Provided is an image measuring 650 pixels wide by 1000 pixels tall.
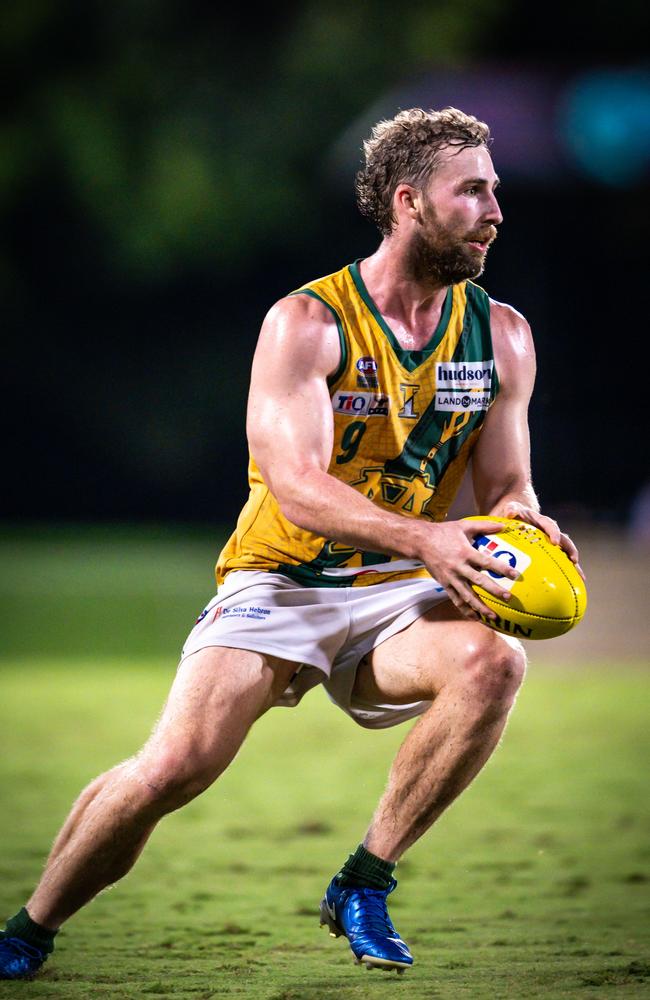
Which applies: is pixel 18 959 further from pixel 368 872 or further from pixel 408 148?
pixel 408 148

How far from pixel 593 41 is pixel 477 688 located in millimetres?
23025

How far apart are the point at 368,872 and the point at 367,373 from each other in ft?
4.78

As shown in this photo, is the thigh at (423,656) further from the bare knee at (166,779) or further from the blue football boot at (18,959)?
the blue football boot at (18,959)

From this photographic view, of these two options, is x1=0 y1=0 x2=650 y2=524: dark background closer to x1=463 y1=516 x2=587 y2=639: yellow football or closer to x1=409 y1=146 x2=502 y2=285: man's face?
x1=409 y1=146 x2=502 y2=285: man's face

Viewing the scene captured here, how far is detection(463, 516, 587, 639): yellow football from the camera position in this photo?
12.5 feet

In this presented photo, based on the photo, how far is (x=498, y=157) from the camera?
22922 millimetres

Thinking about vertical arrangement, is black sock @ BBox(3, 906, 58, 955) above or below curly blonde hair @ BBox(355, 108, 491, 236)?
below

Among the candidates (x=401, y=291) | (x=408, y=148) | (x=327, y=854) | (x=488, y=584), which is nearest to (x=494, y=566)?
(x=488, y=584)

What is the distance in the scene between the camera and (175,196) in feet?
86.5

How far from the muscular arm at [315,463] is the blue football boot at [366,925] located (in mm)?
879

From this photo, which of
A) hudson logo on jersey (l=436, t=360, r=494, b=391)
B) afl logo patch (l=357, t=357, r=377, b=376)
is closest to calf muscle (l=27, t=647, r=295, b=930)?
afl logo patch (l=357, t=357, r=377, b=376)

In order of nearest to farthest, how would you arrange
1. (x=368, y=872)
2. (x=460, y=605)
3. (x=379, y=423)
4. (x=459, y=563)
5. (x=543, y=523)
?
(x=459, y=563) < (x=460, y=605) < (x=543, y=523) < (x=368, y=872) < (x=379, y=423)

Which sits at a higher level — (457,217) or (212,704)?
(457,217)

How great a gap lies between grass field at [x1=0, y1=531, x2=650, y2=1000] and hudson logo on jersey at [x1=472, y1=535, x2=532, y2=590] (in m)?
1.08
